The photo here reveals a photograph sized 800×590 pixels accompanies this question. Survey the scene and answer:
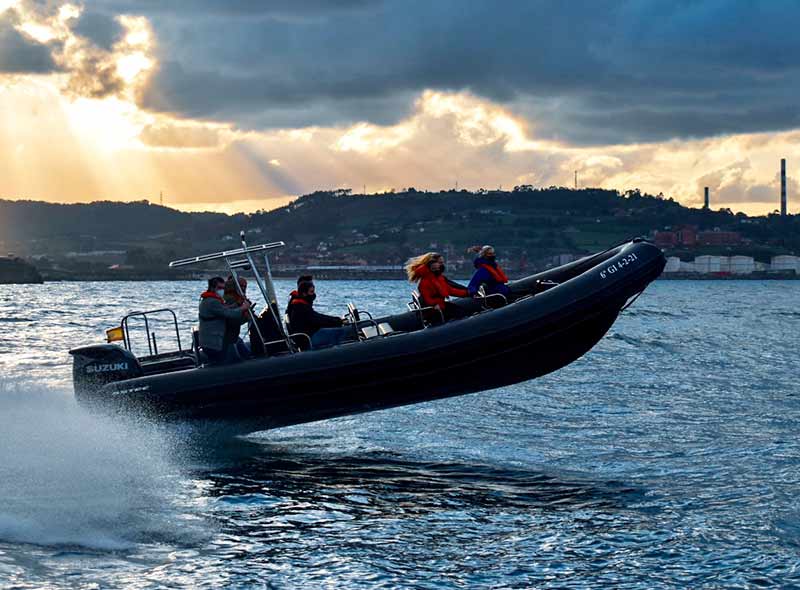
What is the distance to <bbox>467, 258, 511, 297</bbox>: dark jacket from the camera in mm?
12157

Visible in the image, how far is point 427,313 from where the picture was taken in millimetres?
12180

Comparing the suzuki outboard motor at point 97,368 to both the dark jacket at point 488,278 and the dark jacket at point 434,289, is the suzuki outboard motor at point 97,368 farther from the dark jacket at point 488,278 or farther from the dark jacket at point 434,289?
the dark jacket at point 488,278

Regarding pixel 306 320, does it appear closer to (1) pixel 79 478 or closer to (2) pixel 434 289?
(2) pixel 434 289

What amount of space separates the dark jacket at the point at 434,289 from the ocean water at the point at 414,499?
69.1 inches

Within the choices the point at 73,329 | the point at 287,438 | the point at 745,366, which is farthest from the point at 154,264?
the point at 287,438

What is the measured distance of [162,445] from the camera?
38.5 feet

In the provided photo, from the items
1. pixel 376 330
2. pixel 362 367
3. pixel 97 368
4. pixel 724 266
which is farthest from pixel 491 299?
pixel 724 266

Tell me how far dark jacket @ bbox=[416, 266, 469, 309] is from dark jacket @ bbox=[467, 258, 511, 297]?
19 centimetres

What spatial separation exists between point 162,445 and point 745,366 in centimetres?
1630

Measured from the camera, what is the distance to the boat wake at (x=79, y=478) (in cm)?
868

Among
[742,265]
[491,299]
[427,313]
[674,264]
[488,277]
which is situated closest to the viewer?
[427,313]

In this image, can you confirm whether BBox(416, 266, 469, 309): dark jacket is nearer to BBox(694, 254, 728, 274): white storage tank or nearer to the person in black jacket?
the person in black jacket

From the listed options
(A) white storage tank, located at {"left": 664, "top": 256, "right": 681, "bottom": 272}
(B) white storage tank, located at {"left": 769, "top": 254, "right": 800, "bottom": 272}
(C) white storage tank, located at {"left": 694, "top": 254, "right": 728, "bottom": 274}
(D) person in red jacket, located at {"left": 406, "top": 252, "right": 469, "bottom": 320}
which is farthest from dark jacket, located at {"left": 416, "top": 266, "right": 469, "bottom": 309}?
(B) white storage tank, located at {"left": 769, "top": 254, "right": 800, "bottom": 272}

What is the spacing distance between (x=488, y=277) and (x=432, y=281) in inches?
28.0
